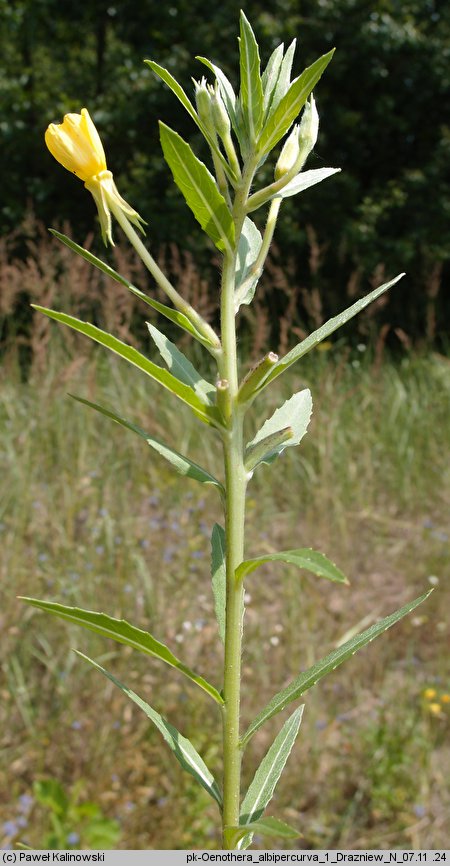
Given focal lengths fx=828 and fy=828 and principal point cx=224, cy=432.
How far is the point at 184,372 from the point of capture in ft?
1.37

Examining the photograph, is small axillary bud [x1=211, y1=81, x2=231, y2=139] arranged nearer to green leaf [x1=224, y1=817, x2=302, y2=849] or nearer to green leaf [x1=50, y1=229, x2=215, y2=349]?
green leaf [x1=50, y1=229, x2=215, y2=349]

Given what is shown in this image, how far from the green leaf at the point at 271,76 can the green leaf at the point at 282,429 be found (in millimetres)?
142

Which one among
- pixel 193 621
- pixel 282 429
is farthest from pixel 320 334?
pixel 193 621

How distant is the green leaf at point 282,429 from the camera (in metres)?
0.41

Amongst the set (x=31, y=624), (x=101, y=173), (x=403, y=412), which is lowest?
(x=101, y=173)

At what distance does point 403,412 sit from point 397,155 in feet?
11.3

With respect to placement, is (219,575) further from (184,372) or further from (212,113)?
(212,113)

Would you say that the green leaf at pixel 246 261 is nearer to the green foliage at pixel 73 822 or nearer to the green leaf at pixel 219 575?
the green leaf at pixel 219 575

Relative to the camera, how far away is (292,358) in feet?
1.25

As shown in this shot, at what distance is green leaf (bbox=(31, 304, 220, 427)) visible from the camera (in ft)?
1.19

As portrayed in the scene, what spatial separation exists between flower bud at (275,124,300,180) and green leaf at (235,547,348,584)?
0.20m

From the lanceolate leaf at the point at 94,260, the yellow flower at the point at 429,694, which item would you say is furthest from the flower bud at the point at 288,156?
the yellow flower at the point at 429,694

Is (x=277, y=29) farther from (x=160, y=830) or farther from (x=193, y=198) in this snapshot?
(x=193, y=198)

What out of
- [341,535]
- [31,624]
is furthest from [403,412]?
[31,624]
